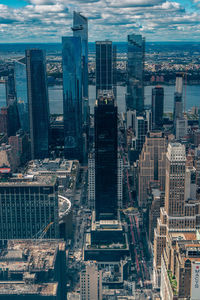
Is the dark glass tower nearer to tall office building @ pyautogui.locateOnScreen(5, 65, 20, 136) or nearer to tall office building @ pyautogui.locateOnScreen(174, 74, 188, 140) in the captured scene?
tall office building @ pyautogui.locateOnScreen(174, 74, 188, 140)

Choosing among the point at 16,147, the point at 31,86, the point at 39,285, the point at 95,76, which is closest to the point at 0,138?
the point at 16,147

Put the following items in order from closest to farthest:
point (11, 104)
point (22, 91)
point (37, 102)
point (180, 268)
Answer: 1. point (180, 268)
2. point (37, 102)
3. point (22, 91)
4. point (11, 104)

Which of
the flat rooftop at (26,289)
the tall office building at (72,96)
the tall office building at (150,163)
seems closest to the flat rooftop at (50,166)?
the tall office building at (72,96)

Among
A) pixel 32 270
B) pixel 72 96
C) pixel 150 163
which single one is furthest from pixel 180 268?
pixel 72 96

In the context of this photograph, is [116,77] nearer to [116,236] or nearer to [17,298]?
[116,236]

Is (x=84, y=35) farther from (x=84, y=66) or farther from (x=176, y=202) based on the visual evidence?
(x=176, y=202)

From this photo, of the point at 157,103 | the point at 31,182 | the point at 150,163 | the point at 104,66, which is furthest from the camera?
the point at 104,66
